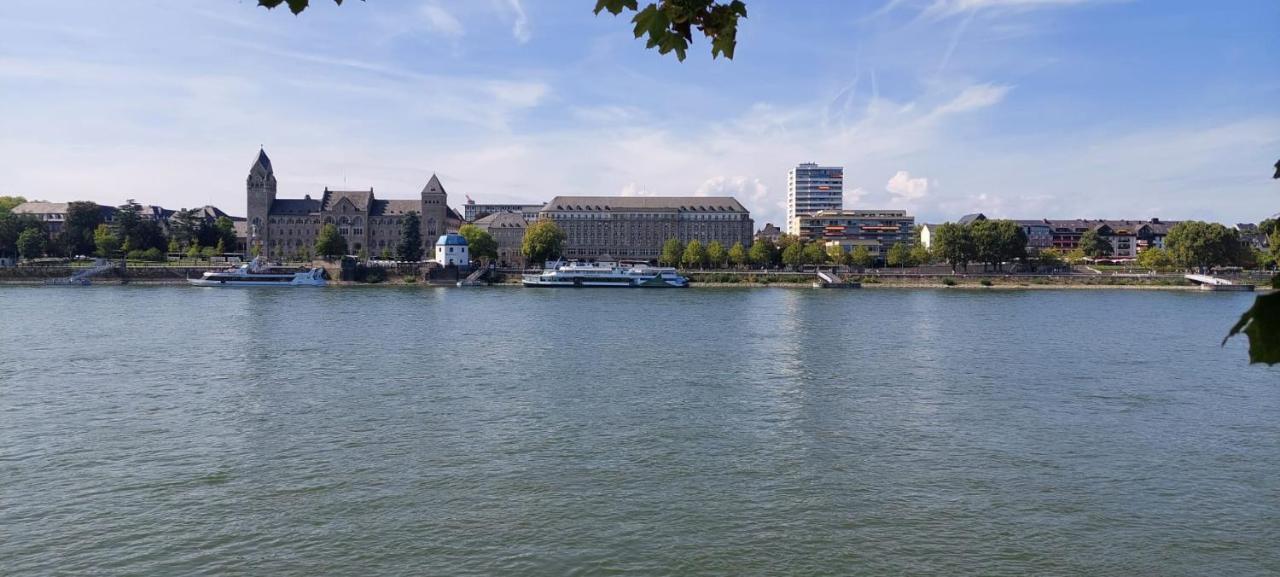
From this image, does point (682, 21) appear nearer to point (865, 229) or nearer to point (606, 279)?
point (606, 279)

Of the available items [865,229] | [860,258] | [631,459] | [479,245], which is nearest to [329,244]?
[479,245]

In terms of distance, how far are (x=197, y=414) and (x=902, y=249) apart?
126413 mm

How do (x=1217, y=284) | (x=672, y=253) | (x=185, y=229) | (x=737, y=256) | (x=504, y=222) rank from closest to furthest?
(x=1217, y=284) → (x=737, y=256) → (x=672, y=253) → (x=185, y=229) → (x=504, y=222)

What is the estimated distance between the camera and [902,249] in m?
138

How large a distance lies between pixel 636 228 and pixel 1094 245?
85.7m

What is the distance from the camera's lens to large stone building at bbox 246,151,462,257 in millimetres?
154500

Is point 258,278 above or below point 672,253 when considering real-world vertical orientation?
below

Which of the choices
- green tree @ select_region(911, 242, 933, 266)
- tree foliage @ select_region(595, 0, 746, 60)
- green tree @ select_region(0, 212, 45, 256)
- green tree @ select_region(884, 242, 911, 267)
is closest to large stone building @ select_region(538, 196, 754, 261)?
green tree @ select_region(884, 242, 911, 267)

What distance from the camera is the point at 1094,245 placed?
160 m

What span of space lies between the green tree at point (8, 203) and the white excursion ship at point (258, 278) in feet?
164

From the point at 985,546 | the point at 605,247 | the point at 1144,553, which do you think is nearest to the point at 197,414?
the point at 985,546

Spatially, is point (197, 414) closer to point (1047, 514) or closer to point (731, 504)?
point (731, 504)

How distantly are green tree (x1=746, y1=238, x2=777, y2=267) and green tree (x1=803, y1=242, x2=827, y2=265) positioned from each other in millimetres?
5530

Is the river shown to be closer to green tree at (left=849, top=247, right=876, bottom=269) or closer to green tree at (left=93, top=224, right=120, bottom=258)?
green tree at (left=93, top=224, right=120, bottom=258)
